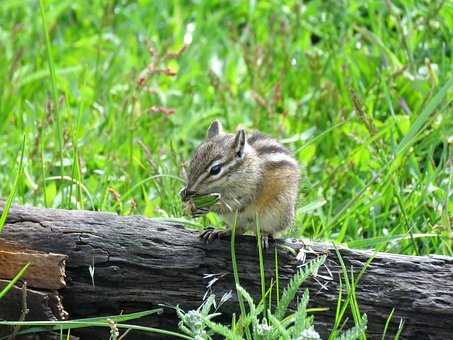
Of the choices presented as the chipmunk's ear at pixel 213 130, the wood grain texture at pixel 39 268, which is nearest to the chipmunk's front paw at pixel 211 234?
the wood grain texture at pixel 39 268

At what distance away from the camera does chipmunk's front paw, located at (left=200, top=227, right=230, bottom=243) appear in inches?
171

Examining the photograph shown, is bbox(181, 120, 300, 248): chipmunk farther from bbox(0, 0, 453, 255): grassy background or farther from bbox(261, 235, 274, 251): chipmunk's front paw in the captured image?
bbox(0, 0, 453, 255): grassy background

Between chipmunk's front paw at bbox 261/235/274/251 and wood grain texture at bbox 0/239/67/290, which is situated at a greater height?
wood grain texture at bbox 0/239/67/290

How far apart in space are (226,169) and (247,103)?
108 inches

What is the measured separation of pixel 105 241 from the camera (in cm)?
422

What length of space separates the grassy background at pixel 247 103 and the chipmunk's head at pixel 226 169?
62 cm

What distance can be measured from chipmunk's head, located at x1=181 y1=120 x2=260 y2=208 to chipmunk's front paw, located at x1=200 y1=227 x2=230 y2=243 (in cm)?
30

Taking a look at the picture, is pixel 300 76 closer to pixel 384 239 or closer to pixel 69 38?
pixel 69 38

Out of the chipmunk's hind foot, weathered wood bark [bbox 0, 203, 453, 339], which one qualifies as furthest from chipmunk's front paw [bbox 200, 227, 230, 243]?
the chipmunk's hind foot

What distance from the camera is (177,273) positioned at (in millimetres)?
4160

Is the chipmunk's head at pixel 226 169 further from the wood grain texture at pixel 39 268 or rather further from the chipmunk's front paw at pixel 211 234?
the wood grain texture at pixel 39 268

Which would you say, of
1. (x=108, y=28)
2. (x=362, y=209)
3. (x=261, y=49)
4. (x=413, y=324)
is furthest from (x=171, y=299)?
(x=108, y=28)

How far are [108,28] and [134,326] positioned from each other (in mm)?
5048

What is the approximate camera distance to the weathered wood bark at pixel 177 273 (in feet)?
13.5
